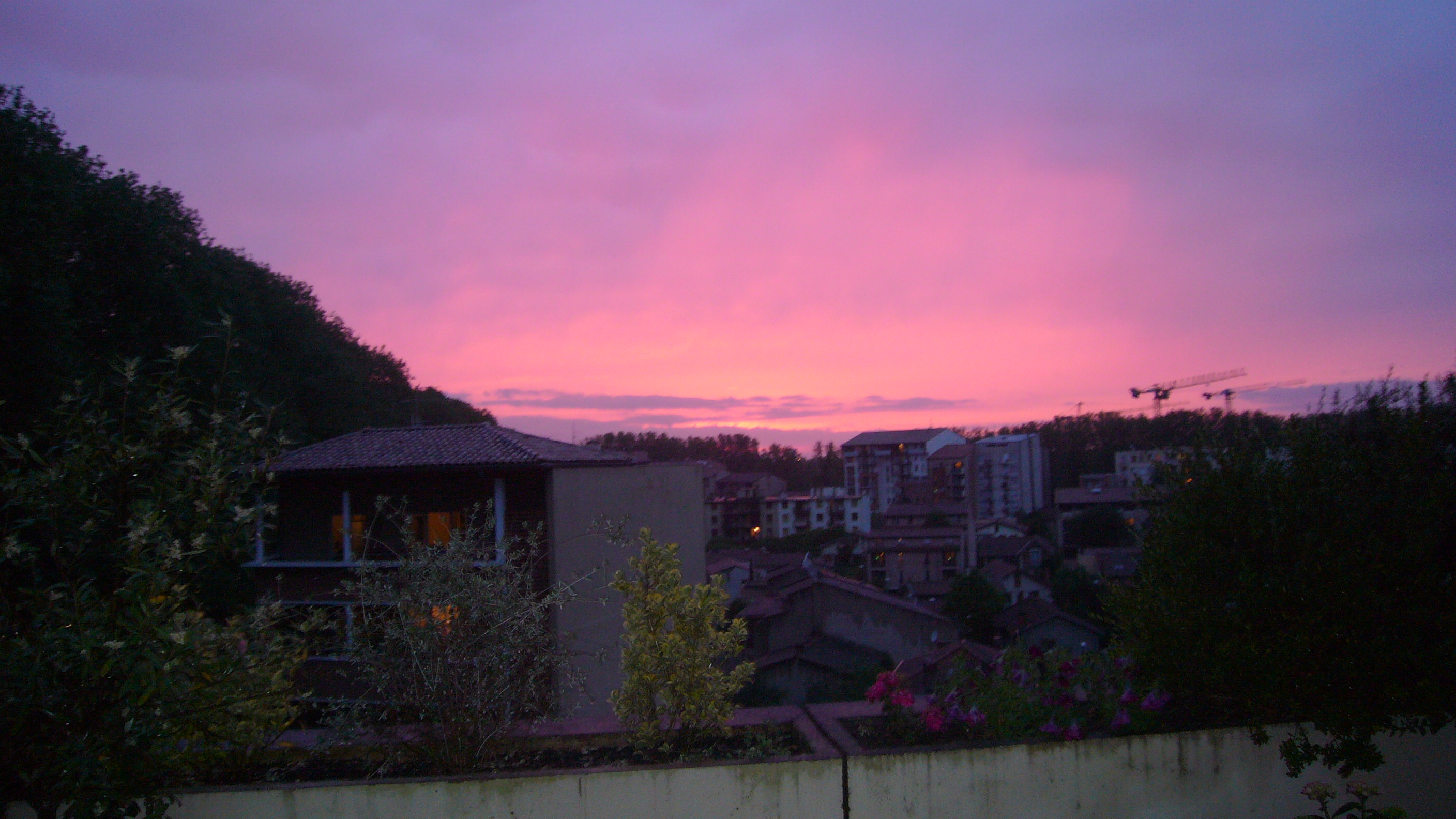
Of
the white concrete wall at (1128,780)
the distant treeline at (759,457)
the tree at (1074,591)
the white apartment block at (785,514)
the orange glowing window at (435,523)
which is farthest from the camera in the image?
the distant treeline at (759,457)

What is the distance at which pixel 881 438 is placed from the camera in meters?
66.6

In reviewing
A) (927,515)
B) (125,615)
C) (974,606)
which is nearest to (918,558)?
(927,515)

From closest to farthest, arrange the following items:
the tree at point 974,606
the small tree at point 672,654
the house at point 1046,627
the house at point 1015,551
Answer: the small tree at point 672,654 < the house at point 1046,627 < the tree at point 974,606 < the house at point 1015,551

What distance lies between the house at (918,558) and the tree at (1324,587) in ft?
108

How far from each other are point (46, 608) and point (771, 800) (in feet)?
11.1

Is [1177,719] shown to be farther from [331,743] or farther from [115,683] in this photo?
[115,683]

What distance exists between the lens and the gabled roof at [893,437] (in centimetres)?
6512

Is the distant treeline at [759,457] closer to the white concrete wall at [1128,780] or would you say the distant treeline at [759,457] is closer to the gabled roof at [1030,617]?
the gabled roof at [1030,617]

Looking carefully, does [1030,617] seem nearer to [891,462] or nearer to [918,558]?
[918,558]

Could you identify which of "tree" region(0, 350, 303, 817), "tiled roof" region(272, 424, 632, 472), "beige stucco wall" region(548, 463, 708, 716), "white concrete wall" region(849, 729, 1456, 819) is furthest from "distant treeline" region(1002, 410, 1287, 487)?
"tree" region(0, 350, 303, 817)

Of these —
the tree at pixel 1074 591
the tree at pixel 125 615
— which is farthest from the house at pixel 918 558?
the tree at pixel 125 615

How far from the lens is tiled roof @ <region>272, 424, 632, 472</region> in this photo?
51.8ft

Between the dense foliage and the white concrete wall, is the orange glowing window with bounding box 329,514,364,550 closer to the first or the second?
the dense foliage

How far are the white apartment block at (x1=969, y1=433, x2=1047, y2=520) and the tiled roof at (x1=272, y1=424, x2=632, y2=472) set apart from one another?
145 feet
